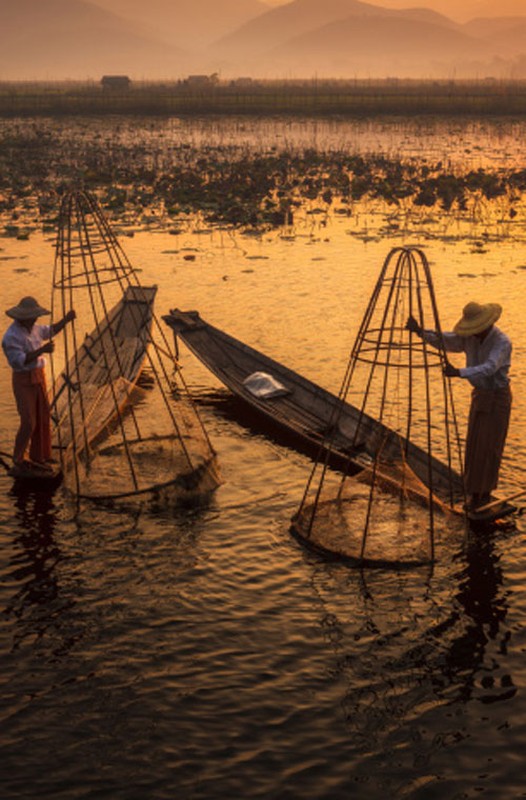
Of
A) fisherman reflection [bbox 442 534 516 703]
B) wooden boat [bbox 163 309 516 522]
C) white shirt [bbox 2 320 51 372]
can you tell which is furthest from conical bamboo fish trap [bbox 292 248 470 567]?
white shirt [bbox 2 320 51 372]

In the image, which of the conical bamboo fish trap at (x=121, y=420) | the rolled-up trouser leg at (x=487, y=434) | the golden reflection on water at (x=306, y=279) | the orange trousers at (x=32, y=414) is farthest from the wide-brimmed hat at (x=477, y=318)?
the orange trousers at (x=32, y=414)

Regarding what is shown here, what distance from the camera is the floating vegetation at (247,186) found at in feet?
67.5

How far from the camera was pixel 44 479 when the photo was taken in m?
7.82

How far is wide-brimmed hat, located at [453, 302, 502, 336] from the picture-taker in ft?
21.6

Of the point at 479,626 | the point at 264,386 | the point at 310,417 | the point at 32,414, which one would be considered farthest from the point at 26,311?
the point at 479,626

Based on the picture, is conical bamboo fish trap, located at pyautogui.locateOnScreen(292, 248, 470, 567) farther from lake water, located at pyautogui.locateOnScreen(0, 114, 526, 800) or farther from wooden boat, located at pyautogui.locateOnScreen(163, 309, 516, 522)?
lake water, located at pyautogui.locateOnScreen(0, 114, 526, 800)

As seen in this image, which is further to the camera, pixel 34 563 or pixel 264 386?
pixel 264 386

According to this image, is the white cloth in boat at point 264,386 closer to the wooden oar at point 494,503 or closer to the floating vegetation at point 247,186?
the wooden oar at point 494,503

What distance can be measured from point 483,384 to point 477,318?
496 mm

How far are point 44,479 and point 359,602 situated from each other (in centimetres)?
311

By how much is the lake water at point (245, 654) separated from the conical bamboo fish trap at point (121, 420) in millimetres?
263

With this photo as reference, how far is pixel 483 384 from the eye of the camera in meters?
6.75

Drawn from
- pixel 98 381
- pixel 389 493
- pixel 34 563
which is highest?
pixel 98 381

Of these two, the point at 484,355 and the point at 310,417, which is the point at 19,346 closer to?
the point at 310,417
